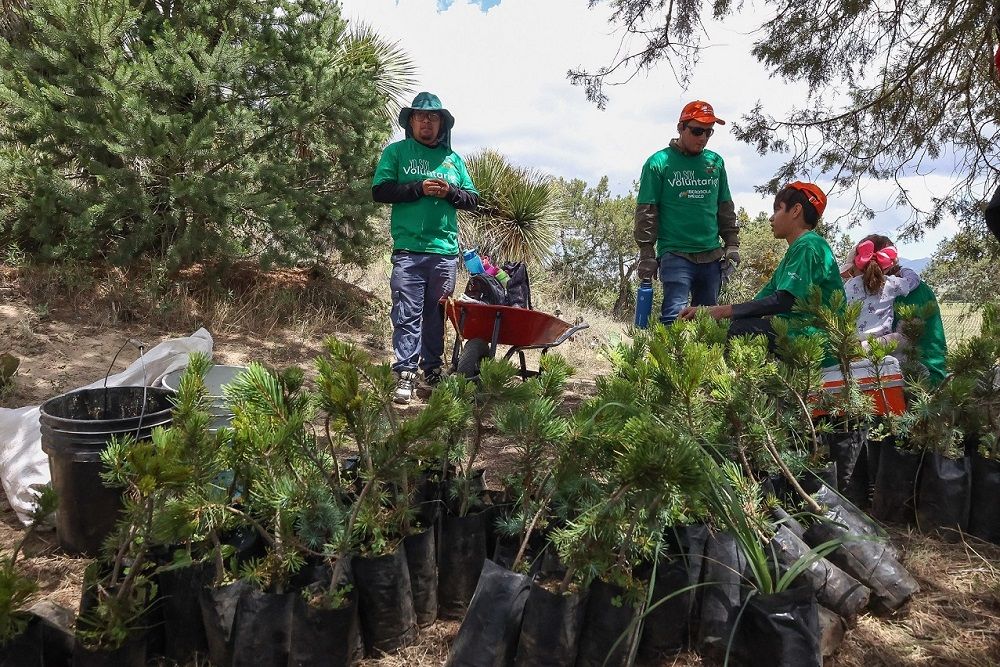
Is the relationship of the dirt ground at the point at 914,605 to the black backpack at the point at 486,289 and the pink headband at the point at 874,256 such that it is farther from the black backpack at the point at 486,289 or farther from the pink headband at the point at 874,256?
the pink headband at the point at 874,256

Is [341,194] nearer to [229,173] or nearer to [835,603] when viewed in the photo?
[229,173]

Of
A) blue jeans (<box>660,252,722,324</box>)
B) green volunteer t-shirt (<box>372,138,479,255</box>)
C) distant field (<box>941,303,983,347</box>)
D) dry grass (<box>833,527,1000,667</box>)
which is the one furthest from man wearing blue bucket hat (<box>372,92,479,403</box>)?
distant field (<box>941,303,983,347</box>)

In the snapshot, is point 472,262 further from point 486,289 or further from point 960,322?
point 960,322

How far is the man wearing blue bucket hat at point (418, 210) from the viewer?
4125 mm

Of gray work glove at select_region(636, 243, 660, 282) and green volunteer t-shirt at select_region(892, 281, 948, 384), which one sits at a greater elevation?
gray work glove at select_region(636, 243, 660, 282)

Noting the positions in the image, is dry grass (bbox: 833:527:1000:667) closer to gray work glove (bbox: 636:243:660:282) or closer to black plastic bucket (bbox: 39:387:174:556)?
black plastic bucket (bbox: 39:387:174:556)

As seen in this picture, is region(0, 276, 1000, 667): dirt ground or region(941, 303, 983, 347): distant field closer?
region(0, 276, 1000, 667): dirt ground

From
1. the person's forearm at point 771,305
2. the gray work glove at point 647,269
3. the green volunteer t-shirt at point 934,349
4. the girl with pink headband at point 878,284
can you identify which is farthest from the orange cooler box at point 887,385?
the gray work glove at point 647,269

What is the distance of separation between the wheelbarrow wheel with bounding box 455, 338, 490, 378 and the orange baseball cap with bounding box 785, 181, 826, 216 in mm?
2036

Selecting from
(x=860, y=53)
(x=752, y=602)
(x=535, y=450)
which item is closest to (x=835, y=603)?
(x=752, y=602)

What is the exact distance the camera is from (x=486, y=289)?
464 centimetres

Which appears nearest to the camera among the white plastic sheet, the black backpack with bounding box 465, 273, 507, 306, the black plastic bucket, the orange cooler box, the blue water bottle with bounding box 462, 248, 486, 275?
the black plastic bucket

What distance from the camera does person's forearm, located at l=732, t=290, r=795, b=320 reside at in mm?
3018

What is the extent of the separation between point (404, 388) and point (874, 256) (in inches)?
111
